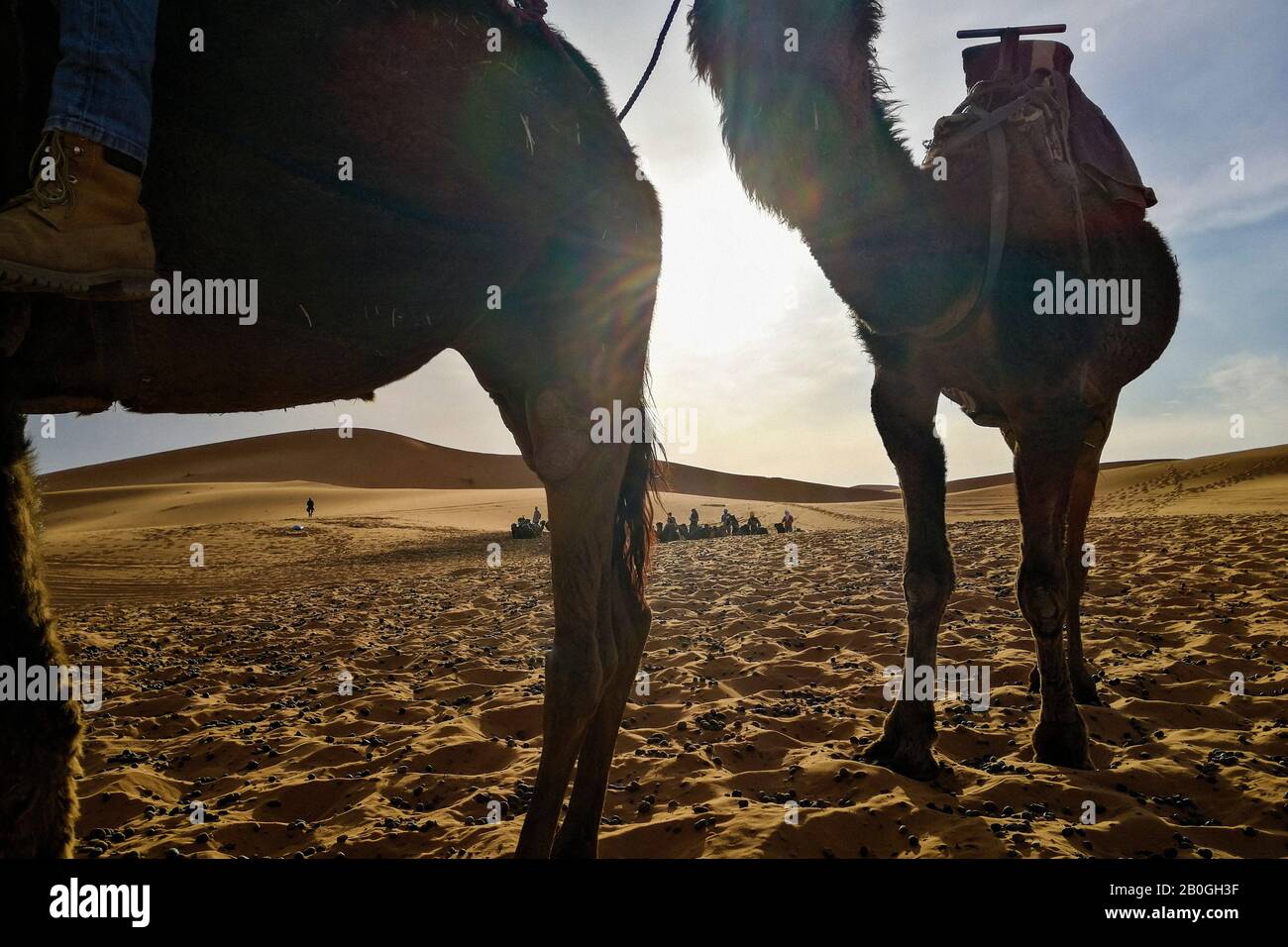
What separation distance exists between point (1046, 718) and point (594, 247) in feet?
11.2

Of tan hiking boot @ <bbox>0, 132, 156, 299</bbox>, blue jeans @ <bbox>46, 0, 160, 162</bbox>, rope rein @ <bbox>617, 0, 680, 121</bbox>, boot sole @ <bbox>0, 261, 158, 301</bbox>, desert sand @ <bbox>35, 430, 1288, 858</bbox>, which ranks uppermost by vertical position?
rope rein @ <bbox>617, 0, 680, 121</bbox>

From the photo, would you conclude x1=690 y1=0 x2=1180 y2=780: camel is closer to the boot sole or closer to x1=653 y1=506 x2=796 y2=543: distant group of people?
the boot sole

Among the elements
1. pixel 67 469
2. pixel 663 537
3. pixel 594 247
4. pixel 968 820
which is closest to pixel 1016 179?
pixel 594 247

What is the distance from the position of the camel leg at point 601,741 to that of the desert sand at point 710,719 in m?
0.44

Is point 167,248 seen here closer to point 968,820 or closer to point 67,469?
point 968,820

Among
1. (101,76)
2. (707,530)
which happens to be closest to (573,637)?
(101,76)

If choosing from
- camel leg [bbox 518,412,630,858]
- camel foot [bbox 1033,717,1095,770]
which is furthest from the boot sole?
camel foot [bbox 1033,717,1095,770]

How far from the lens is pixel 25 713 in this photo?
1810 mm

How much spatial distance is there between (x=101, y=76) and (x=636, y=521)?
7.11ft

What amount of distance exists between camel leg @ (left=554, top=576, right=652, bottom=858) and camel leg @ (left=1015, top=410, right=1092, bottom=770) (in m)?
2.28

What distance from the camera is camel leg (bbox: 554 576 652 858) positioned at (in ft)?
A: 8.84

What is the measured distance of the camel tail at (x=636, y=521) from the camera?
2.90m

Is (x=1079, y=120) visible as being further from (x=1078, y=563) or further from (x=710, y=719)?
(x=710, y=719)

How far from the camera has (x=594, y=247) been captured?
2574 millimetres
